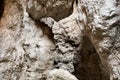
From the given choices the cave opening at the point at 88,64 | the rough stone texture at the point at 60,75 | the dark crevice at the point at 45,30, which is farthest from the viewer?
A: the dark crevice at the point at 45,30

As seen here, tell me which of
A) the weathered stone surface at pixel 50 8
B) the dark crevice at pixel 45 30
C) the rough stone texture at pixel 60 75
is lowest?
the rough stone texture at pixel 60 75

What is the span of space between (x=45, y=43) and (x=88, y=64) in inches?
10.7

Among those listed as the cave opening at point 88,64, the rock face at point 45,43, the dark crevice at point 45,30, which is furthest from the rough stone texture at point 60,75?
the dark crevice at point 45,30

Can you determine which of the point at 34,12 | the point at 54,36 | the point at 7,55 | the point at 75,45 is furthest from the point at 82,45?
the point at 7,55

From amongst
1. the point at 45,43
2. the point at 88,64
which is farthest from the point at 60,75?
the point at 45,43

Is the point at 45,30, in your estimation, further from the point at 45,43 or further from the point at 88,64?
the point at 88,64

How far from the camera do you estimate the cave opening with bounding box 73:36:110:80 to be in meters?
1.22

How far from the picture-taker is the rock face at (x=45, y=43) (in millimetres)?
1256

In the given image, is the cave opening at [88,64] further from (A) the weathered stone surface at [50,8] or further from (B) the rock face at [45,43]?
(A) the weathered stone surface at [50,8]

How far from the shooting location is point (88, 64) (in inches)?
49.8

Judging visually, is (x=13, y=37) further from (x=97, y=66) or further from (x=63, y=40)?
(x=97, y=66)

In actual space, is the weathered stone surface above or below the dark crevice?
above

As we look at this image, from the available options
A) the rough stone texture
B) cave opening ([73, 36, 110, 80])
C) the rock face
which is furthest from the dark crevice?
the rough stone texture

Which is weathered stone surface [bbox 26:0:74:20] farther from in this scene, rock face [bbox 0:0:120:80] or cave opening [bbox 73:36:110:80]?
cave opening [bbox 73:36:110:80]
